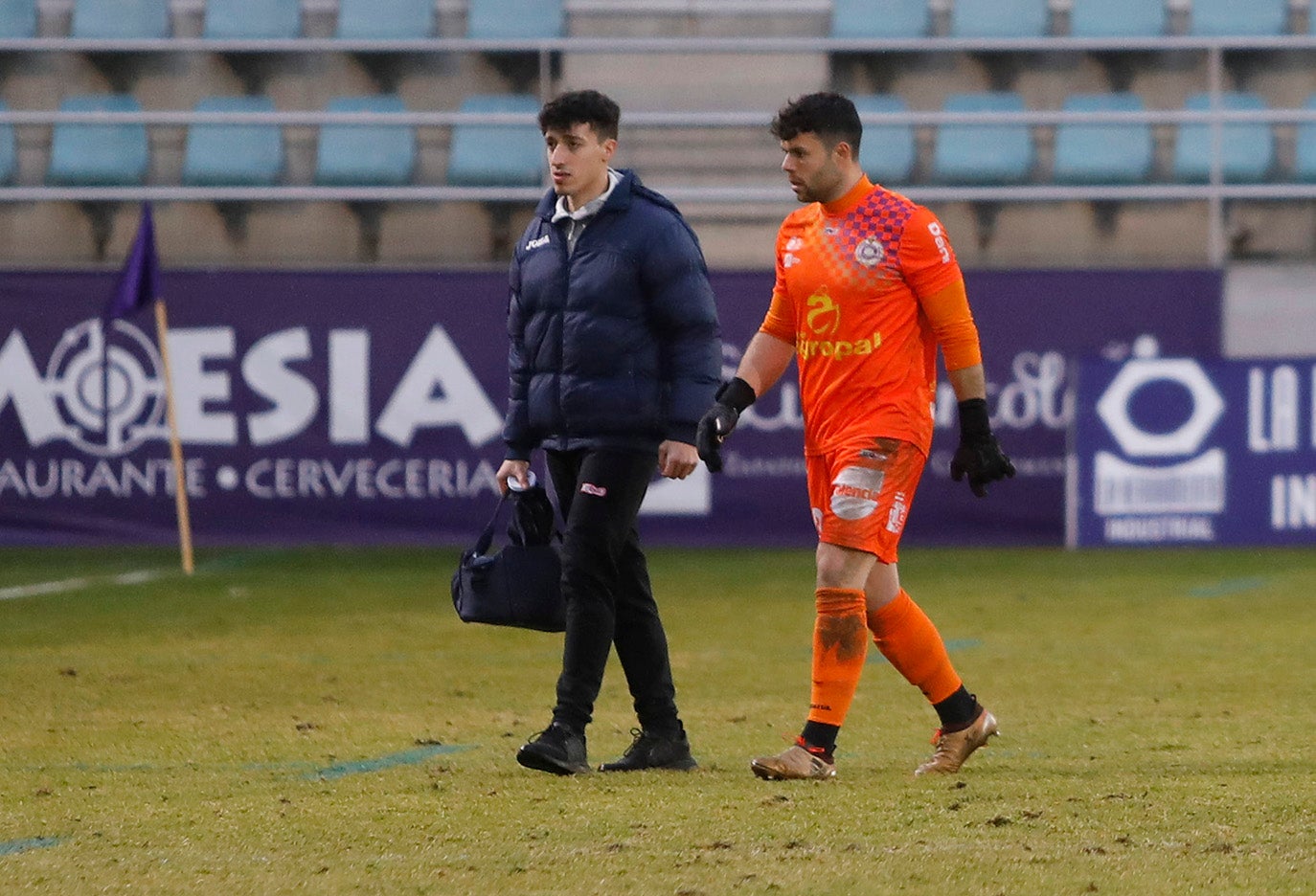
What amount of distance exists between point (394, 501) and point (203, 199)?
120 inches

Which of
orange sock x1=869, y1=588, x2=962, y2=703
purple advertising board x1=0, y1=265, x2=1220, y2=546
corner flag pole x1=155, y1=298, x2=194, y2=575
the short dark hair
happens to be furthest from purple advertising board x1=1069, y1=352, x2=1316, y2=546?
the short dark hair

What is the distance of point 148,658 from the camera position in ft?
29.6

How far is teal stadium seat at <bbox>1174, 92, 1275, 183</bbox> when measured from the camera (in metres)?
16.2

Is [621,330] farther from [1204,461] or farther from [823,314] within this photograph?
[1204,461]

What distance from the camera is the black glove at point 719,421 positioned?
577 cm

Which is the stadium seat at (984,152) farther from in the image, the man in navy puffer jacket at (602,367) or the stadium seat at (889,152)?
the man in navy puffer jacket at (602,367)

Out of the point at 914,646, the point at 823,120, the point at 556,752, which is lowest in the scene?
the point at 556,752

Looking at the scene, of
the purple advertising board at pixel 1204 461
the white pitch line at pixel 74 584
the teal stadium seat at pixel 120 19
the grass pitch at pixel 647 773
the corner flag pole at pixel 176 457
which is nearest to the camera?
the grass pitch at pixel 647 773

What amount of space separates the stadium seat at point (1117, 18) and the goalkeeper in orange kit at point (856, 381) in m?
11.7

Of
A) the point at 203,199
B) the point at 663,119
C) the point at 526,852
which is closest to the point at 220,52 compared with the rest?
the point at 203,199

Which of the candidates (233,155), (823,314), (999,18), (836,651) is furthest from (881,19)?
(836,651)

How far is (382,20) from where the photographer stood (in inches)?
666

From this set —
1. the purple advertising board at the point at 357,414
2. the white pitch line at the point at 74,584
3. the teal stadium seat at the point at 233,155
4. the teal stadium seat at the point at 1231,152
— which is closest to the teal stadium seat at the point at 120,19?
the teal stadium seat at the point at 233,155

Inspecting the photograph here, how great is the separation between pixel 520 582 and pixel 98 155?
1105 centimetres
